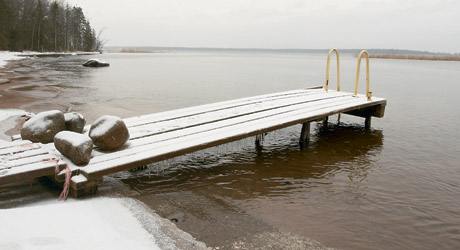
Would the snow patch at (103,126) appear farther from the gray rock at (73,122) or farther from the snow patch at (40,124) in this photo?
the snow patch at (40,124)


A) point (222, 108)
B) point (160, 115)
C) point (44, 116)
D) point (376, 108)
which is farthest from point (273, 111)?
point (44, 116)

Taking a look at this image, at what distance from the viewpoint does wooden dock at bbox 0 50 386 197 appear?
5.14 metres

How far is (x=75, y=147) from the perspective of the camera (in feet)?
17.4

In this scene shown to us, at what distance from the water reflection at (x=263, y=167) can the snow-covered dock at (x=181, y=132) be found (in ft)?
2.14

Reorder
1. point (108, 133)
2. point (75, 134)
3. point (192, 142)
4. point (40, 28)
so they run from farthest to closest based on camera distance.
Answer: point (40, 28)
point (192, 142)
point (108, 133)
point (75, 134)

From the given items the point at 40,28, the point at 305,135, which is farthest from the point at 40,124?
the point at 40,28

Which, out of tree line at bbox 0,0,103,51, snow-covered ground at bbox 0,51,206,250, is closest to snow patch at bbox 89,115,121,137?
snow-covered ground at bbox 0,51,206,250

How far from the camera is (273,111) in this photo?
368 inches

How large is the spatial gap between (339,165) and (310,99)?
3533 millimetres

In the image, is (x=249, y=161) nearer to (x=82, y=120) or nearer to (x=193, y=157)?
(x=193, y=157)

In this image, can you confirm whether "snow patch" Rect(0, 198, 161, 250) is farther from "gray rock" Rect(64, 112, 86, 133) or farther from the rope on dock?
"gray rock" Rect(64, 112, 86, 133)

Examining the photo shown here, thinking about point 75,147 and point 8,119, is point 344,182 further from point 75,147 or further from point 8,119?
point 8,119

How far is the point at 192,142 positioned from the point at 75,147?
6.92 feet

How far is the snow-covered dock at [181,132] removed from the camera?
515 centimetres
